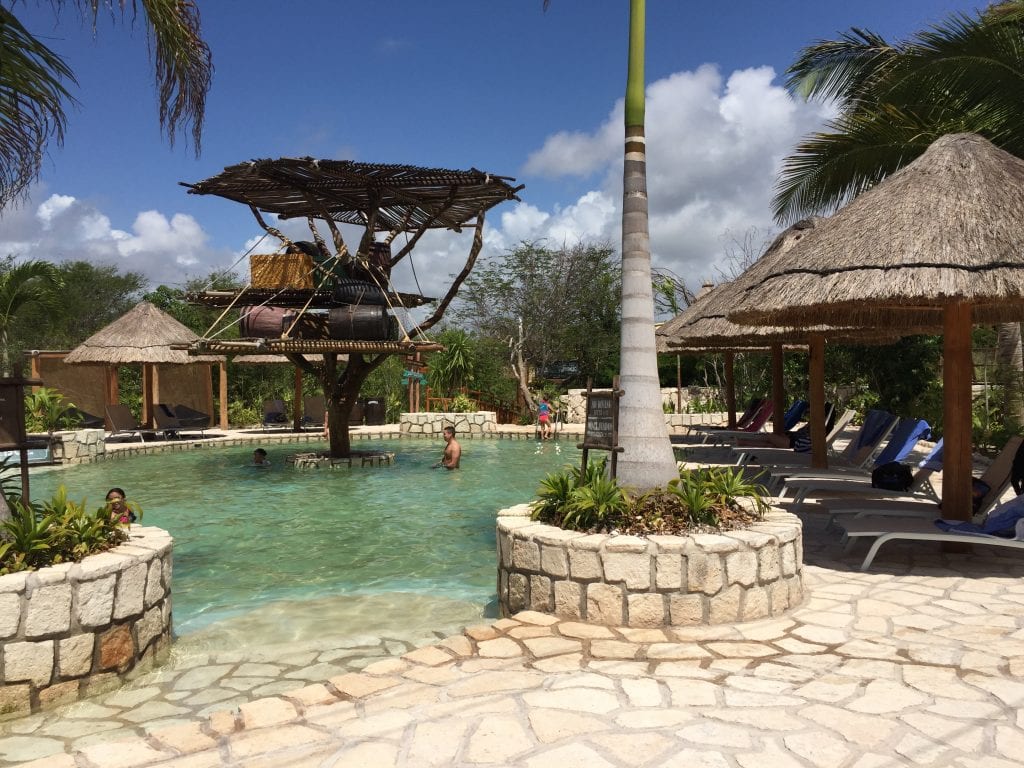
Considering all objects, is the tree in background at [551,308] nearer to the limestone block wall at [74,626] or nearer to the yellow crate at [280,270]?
the yellow crate at [280,270]

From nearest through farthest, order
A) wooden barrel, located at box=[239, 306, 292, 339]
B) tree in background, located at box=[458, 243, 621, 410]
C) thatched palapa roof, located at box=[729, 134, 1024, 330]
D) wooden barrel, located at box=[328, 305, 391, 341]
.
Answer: thatched palapa roof, located at box=[729, 134, 1024, 330], wooden barrel, located at box=[328, 305, 391, 341], wooden barrel, located at box=[239, 306, 292, 339], tree in background, located at box=[458, 243, 621, 410]

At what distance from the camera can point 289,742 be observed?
10.0 feet

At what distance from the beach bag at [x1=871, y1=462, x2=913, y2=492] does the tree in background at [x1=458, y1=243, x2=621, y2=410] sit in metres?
18.7

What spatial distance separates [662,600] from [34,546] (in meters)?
3.61

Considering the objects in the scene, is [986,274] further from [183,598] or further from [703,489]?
[183,598]

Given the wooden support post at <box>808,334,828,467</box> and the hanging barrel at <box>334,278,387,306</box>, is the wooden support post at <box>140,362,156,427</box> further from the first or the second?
the wooden support post at <box>808,334,828,467</box>

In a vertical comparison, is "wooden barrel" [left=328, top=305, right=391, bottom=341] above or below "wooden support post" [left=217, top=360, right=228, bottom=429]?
above

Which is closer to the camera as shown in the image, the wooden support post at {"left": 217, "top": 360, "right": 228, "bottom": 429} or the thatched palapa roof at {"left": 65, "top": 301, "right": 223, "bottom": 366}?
the thatched palapa roof at {"left": 65, "top": 301, "right": 223, "bottom": 366}

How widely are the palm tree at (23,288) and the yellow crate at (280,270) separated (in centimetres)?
1003

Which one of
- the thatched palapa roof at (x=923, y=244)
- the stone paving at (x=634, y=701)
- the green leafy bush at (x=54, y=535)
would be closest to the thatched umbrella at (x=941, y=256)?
the thatched palapa roof at (x=923, y=244)

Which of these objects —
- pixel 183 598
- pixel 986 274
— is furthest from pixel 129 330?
pixel 986 274

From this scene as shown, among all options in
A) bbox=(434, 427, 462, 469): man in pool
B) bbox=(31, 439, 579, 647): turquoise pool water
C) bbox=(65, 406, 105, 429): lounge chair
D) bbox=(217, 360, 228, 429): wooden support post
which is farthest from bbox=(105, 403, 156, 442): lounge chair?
bbox=(434, 427, 462, 469): man in pool

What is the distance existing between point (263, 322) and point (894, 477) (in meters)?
10.5

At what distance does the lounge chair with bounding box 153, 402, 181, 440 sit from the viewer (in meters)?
18.0
